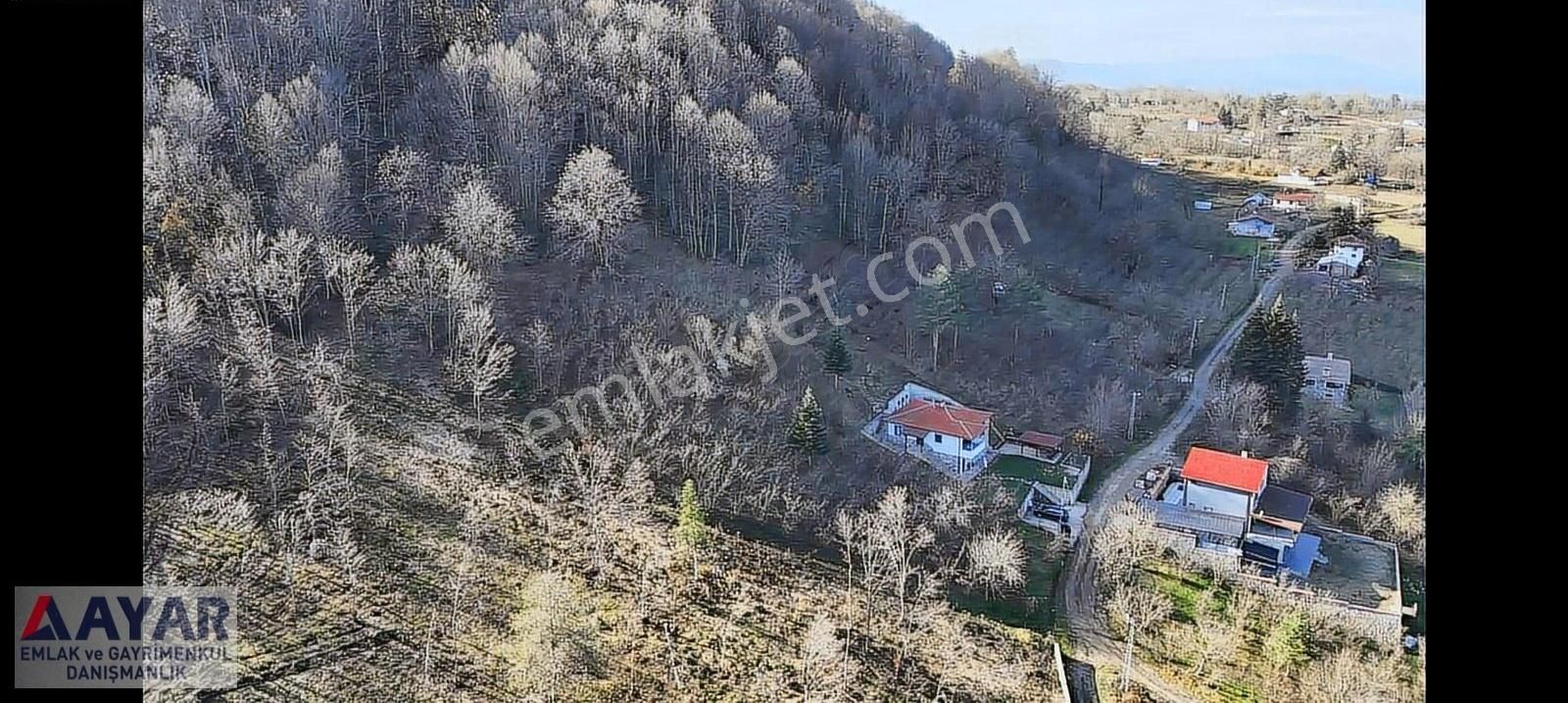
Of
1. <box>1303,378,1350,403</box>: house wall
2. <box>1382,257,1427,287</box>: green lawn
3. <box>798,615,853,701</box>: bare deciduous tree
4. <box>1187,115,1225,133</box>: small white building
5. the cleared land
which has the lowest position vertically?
<box>798,615,853,701</box>: bare deciduous tree

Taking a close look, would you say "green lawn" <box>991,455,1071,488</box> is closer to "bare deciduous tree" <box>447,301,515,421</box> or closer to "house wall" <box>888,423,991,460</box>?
"house wall" <box>888,423,991,460</box>

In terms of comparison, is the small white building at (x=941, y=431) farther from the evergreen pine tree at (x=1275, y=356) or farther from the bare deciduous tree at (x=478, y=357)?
the bare deciduous tree at (x=478, y=357)

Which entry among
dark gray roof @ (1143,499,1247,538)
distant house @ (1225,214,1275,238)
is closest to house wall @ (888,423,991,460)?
dark gray roof @ (1143,499,1247,538)

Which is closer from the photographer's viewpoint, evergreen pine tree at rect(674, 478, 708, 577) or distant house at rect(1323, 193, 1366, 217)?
evergreen pine tree at rect(674, 478, 708, 577)
